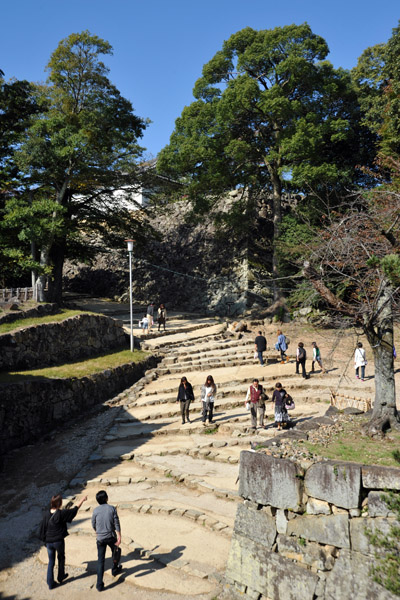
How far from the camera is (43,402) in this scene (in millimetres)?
13812

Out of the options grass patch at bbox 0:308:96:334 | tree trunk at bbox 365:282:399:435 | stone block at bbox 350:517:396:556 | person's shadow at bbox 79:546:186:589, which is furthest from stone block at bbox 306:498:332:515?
grass patch at bbox 0:308:96:334

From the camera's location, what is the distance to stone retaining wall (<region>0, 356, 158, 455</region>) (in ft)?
41.1

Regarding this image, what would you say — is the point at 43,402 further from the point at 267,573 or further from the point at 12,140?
the point at 12,140

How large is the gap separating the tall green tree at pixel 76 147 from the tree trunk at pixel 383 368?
1640 centimetres

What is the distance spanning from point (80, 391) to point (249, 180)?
15.8 meters

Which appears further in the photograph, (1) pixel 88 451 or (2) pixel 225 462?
(1) pixel 88 451

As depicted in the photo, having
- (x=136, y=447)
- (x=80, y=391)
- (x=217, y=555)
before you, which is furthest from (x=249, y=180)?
(x=217, y=555)

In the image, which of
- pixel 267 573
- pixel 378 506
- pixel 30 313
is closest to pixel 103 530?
pixel 267 573

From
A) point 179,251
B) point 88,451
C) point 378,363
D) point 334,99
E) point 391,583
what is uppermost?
point 334,99

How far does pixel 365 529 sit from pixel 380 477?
2.22 feet

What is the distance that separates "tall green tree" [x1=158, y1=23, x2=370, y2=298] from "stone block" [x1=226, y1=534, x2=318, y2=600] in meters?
18.4

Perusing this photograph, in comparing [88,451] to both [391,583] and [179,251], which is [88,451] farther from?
[179,251]

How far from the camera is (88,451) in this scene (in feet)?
39.3

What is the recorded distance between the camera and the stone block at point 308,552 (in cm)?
550
